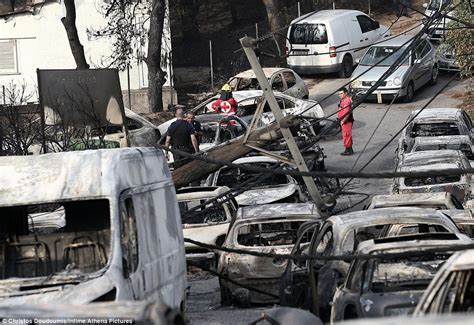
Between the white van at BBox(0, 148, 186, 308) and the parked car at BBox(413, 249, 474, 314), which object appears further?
the white van at BBox(0, 148, 186, 308)

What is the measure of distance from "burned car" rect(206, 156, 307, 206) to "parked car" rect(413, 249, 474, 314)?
11043 millimetres

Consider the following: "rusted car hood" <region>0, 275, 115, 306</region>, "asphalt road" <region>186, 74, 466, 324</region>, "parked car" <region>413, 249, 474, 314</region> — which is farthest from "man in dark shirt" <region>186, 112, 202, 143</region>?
"parked car" <region>413, 249, 474, 314</region>

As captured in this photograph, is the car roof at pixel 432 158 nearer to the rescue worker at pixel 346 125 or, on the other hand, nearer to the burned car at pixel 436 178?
the burned car at pixel 436 178

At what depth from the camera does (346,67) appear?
3672 cm

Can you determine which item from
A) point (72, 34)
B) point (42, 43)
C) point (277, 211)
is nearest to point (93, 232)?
point (277, 211)

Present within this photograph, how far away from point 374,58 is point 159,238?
23386mm

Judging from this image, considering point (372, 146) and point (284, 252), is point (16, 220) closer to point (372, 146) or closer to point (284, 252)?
point (284, 252)

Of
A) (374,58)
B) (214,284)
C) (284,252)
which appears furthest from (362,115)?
(284,252)

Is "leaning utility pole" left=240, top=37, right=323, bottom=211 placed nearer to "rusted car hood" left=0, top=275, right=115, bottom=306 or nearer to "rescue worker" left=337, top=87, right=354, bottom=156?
"rusted car hood" left=0, top=275, right=115, bottom=306

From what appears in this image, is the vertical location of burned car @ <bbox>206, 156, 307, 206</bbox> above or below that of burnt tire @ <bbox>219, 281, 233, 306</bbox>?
above

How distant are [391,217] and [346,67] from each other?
23.7 metres

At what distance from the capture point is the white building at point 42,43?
115 feet

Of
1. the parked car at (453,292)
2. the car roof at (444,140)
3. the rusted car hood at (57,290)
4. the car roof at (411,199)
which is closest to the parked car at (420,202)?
the car roof at (411,199)

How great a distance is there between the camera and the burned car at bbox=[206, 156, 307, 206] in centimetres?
1981
